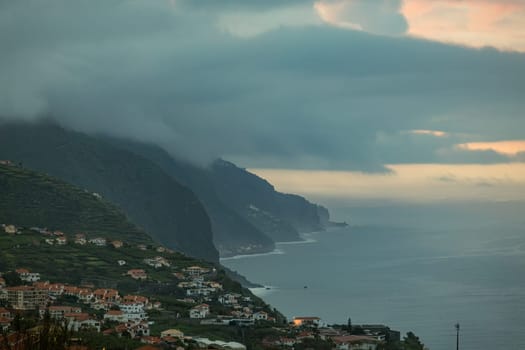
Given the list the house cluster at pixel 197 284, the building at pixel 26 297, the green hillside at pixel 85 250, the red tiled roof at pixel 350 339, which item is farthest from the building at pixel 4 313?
the house cluster at pixel 197 284

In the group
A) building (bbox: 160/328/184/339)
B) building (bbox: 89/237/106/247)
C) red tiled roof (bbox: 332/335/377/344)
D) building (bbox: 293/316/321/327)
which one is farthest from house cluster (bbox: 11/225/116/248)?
building (bbox: 160/328/184/339)

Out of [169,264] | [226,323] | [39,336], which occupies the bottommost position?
[39,336]

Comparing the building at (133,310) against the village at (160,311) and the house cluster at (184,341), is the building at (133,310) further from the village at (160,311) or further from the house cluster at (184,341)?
the house cluster at (184,341)

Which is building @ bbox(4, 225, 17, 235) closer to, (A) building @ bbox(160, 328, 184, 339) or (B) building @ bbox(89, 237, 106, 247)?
(B) building @ bbox(89, 237, 106, 247)

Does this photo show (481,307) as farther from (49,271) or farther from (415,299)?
(49,271)

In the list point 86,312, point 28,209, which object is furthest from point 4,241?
point 86,312

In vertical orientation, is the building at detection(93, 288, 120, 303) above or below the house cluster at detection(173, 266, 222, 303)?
below

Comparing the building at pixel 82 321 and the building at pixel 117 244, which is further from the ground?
the building at pixel 117 244

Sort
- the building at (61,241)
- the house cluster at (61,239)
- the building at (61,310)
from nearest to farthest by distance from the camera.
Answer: the building at (61,310) → the building at (61,241) → the house cluster at (61,239)
